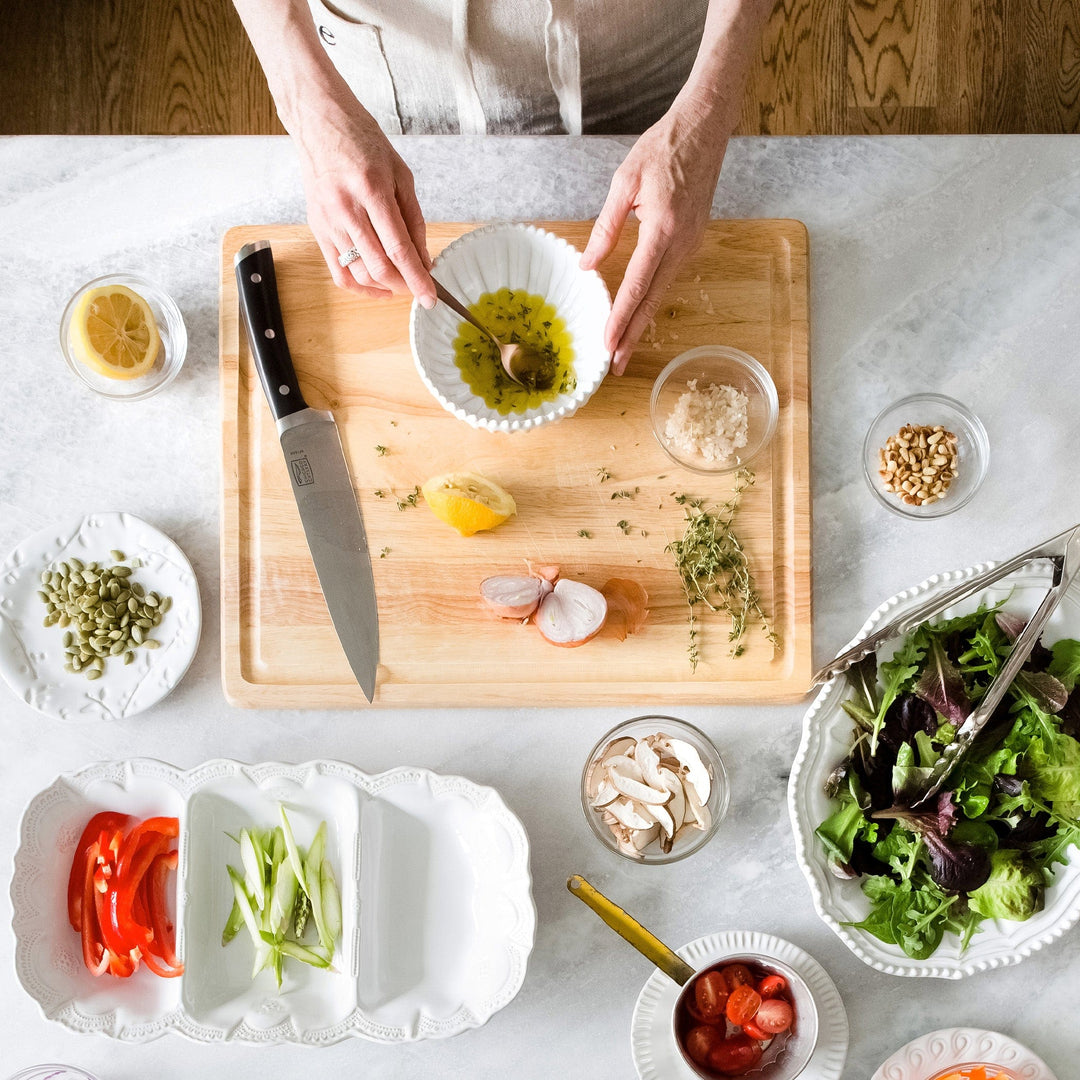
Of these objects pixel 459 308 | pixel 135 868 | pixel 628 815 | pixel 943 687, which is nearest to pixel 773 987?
pixel 628 815

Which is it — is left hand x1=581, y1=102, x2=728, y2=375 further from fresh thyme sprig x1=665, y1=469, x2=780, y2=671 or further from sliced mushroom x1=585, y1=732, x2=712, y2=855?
sliced mushroom x1=585, y1=732, x2=712, y2=855

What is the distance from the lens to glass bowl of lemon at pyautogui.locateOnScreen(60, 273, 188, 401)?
1.31 meters

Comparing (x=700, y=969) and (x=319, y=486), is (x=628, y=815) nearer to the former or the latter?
(x=700, y=969)

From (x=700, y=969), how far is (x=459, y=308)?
93 centimetres

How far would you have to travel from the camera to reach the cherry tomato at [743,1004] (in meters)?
1.27

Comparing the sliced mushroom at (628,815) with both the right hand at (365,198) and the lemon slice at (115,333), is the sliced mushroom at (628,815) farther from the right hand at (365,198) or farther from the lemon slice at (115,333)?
the lemon slice at (115,333)

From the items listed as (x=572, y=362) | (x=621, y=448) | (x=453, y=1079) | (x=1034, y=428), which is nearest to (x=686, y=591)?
(x=621, y=448)

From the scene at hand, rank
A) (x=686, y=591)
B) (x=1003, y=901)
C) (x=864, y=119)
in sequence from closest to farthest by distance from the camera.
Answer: (x=1003, y=901) < (x=686, y=591) < (x=864, y=119)

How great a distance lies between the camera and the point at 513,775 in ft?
4.59

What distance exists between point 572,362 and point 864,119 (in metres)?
1.22

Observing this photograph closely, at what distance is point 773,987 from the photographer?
4.19 feet

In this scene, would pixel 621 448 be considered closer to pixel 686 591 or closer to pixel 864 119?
pixel 686 591

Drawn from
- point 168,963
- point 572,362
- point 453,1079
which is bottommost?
point 453,1079

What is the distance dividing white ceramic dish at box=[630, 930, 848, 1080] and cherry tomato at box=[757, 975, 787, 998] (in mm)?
46
